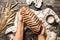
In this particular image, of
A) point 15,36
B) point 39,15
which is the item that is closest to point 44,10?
point 39,15

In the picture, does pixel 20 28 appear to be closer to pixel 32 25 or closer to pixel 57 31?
pixel 32 25

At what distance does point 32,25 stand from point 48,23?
137mm

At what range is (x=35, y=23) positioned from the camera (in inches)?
47.9

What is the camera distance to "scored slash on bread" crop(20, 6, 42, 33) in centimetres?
122

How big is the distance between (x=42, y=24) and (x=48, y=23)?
0.18 ft

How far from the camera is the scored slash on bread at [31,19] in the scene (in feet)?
4.00

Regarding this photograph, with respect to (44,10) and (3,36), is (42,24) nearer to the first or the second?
(44,10)

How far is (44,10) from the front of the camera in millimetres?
1333

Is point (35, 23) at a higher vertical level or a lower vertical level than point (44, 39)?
higher

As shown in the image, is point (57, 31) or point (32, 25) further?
point (57, 31)

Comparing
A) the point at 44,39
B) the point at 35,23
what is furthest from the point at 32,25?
the point at 44,39

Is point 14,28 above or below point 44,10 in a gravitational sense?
below

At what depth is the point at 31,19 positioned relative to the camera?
1.22 metres

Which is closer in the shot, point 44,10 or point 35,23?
point 35,23
